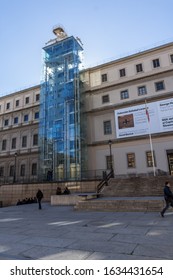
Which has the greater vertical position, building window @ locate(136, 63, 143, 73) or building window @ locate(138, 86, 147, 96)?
building window @ locate(136, 63, 143, 73)

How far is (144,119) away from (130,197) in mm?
13927

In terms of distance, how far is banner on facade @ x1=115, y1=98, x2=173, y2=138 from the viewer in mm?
26170

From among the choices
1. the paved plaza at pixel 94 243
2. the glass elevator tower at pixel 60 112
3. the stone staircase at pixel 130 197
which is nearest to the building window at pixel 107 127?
the glass elevator tower at pixel 60 112

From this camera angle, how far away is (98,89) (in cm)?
3256

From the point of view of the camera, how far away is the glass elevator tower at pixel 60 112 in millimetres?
29188

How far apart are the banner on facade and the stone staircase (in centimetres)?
890

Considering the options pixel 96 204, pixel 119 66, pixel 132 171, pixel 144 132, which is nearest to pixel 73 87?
pixel 119 66

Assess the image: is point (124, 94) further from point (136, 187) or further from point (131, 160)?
point (136, 187)

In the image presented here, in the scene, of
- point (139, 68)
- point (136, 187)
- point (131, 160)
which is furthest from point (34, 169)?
point (139, 68)

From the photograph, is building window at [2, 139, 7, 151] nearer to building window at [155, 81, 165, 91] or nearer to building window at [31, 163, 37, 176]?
building window at [31, 163, 37, 176]

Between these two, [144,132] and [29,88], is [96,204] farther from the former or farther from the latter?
[29,88]

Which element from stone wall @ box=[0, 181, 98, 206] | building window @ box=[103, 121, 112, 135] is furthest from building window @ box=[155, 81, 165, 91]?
stone wall @ box=[0, 181, 98, 206]

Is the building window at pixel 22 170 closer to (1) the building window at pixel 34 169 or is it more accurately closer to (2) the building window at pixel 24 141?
(1) the building window at pixel 34 169

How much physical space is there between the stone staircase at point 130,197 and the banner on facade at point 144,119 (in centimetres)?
890
